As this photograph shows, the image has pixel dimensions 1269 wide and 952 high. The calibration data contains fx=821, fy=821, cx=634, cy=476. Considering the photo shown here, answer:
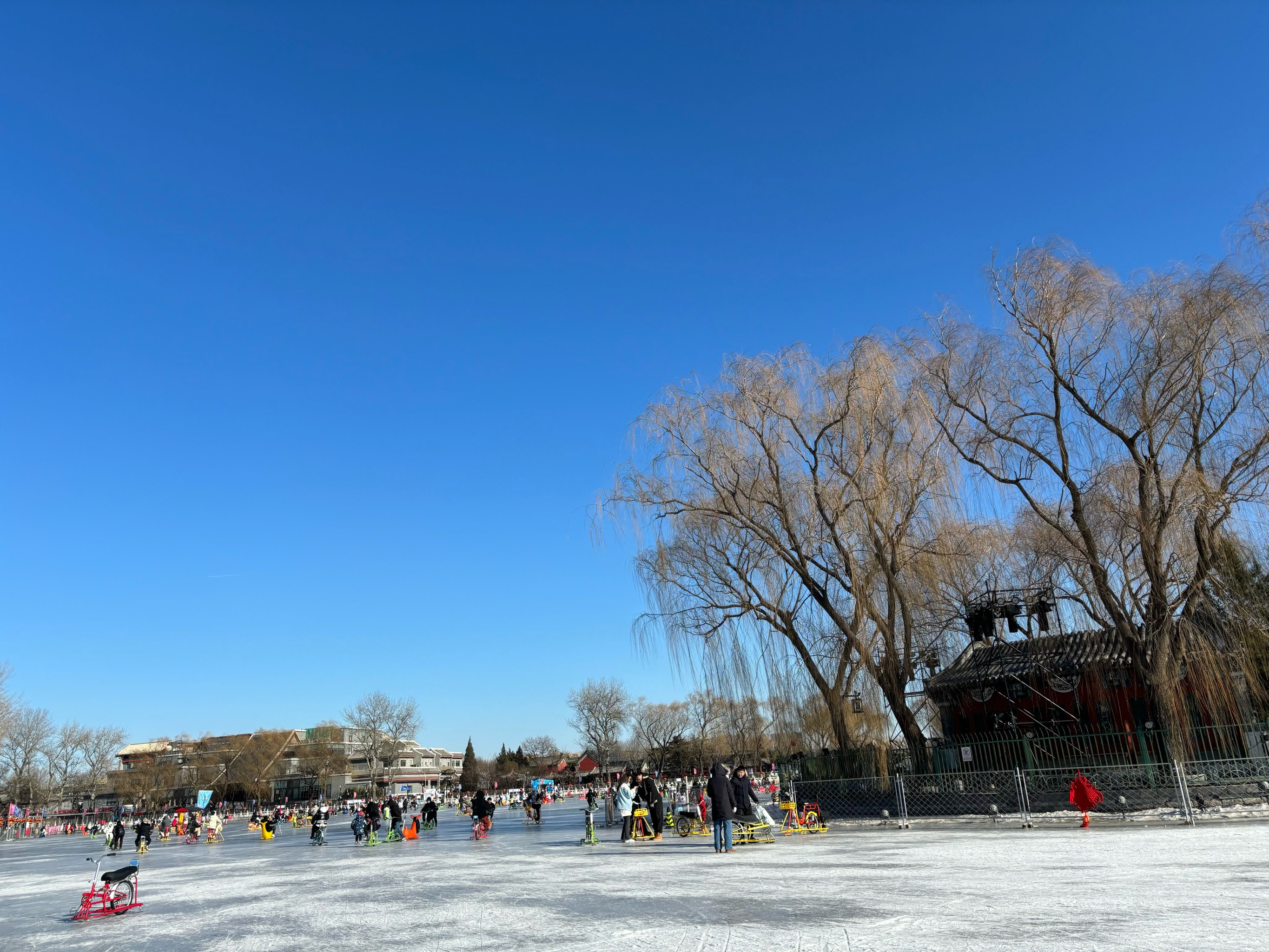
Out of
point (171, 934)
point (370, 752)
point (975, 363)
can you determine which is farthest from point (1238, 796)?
point (370, 752)

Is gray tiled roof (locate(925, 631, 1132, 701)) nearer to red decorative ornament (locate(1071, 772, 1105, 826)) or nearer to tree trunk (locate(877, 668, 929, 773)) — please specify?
tree trunk (locate(877, 668, 929, 773))

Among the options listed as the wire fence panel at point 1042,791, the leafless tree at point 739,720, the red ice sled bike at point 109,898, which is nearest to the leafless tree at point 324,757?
the leafless tree at point 739,720

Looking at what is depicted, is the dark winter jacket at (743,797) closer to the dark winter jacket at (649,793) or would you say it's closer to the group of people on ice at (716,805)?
the group of people on ice at (716,805)

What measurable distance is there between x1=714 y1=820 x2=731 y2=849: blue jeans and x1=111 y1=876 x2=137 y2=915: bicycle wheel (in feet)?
33.1

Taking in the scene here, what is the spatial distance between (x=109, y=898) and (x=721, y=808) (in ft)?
34.1

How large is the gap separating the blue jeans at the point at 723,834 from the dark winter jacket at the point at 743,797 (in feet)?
4.82

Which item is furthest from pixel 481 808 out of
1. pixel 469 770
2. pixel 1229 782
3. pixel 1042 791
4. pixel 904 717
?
pixel 469 770

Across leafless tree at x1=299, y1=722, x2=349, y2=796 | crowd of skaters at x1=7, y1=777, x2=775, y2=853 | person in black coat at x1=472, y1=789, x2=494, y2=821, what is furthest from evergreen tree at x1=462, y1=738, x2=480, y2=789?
person in black coat at x1=472, y1=789, x2=494, y2=821

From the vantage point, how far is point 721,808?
16125 mm

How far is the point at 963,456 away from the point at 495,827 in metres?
23.3

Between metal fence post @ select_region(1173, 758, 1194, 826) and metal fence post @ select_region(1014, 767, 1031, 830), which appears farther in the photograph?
metal fence post @ select_region(1014, 767, 1031, 830)

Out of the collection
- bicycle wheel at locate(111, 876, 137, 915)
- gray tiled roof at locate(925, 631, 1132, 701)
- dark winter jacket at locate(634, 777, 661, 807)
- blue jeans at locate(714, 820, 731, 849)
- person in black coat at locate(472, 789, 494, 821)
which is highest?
gray tiled roof at locate(925, 631, 1132, 701)

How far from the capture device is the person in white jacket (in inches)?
801

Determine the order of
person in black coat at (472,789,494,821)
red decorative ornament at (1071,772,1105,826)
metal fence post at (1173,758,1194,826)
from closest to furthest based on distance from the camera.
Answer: metal fence post at (1173,758,1194,826) < red decorative ornament at (1071,772,1105,826) < person in black coat at (472,789,494,821)
